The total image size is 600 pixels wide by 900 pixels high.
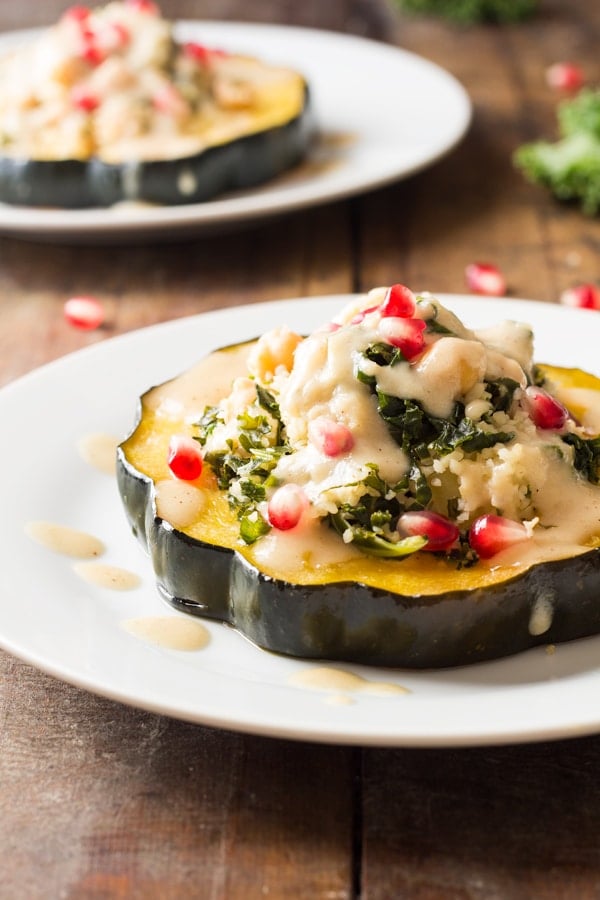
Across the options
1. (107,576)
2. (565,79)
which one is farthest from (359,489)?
(565,79)

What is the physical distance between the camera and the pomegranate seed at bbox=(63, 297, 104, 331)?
5559 mm

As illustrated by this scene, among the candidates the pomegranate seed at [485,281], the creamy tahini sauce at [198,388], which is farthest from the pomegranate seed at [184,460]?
the pomegranate seed at [485,281]

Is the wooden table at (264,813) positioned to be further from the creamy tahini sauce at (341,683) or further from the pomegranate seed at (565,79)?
the pomegranate seed at (565,79)

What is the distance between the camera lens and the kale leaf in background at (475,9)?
9.20 metres

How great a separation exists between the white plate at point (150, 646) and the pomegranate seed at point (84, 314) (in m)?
1.00

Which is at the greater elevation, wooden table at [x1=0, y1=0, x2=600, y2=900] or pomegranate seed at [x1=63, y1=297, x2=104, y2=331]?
wooden table at [x1=0, y1=0, x2=600, y2=900]

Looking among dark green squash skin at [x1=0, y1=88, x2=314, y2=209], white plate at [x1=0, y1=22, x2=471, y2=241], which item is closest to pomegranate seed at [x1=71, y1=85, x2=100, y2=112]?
dark green squash skin at [x1=0, y1=88, x2=314, y2=209]

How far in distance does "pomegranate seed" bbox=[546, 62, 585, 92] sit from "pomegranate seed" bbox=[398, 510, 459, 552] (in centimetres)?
557

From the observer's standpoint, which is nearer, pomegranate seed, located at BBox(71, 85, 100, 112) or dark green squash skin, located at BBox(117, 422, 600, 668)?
dark green squash skin, located at BBox(117, 422, 600, 668)

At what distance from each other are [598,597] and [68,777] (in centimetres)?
133

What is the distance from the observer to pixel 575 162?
6.43 meters

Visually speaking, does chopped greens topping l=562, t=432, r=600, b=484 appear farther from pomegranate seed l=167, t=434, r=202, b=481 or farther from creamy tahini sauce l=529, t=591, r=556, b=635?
pomegranate seed l=167, t=434, r=202, b=481

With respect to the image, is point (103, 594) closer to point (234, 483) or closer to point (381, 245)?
point (234, 483)

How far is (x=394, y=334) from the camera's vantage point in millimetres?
3383
